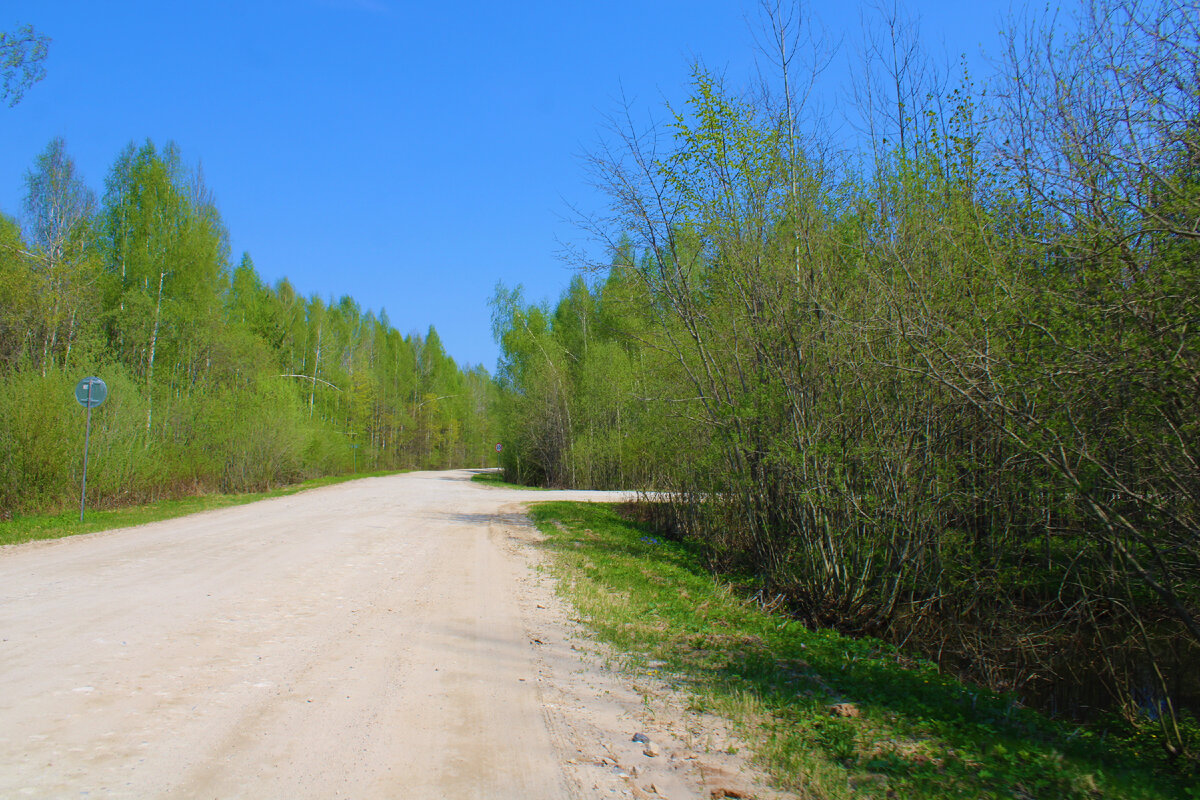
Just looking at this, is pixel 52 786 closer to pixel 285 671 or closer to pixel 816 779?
pixel 285 671

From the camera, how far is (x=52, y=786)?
125 inches

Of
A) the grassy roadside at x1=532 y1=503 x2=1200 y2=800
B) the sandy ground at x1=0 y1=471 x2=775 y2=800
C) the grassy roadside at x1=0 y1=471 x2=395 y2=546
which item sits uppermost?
the grassy roadside at x1=0 y1=471 x2=395 y2=546

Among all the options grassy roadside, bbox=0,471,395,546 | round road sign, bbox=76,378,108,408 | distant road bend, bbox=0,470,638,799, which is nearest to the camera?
distant road bend, bbox=0,470,638,799

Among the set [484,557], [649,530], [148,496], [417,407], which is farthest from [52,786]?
[417,407]

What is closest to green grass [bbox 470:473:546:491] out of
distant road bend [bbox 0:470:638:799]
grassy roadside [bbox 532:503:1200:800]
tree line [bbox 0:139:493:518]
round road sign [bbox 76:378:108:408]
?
tree line [bbox 0:139:493:518]

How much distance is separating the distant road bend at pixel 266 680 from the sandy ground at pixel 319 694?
0.05ft

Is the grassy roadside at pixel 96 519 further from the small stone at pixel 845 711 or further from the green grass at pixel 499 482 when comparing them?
the green grass at pixel 499 482

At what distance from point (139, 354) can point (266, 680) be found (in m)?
28.0

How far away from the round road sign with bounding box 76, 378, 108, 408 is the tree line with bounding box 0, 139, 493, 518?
198 centimetres

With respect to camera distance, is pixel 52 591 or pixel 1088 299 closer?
pixel 1088 299

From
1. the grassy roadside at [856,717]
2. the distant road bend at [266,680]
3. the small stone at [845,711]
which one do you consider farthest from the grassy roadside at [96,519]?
the small stone at [845,711]

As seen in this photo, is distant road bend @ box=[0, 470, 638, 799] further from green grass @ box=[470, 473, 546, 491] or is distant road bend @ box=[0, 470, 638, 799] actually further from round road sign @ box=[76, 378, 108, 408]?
green grass @ box=[470, 473, 546, 491]

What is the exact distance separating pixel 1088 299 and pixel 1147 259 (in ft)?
1.38

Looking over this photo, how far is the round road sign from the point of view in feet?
47.5
